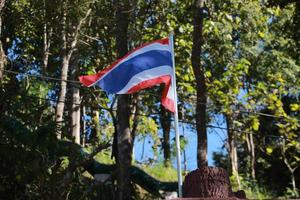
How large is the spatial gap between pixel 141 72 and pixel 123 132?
558 centimetres

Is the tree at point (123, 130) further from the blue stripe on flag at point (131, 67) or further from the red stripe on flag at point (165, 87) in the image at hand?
the red stripe on flag at point (165, 87)

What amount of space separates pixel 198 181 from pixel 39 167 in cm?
502

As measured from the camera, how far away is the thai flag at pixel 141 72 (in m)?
8.18

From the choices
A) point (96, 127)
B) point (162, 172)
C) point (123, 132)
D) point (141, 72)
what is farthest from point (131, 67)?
point (96, 127)

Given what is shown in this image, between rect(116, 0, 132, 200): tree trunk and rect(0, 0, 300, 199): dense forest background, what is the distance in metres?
0.03

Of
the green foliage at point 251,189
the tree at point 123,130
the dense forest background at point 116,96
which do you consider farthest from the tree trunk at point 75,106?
the green foliage at point 251,189

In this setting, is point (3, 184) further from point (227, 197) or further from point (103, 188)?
point (227, 197)

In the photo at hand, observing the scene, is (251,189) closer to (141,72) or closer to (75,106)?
(75,106)

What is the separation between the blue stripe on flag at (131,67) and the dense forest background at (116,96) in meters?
0.96

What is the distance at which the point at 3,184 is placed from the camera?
10.2 meters

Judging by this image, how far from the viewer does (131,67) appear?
8359mm

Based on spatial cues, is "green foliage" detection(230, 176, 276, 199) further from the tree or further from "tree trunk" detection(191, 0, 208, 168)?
"tree trunk" detection(191, 0, 208, 168)

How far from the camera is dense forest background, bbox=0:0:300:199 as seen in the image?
10.1m

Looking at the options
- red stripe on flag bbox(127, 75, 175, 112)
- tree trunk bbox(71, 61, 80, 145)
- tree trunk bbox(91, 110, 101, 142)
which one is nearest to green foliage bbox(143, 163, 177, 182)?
tree trunk bbox(71, 61, 80, 145)
